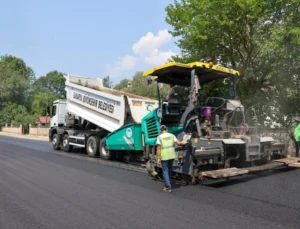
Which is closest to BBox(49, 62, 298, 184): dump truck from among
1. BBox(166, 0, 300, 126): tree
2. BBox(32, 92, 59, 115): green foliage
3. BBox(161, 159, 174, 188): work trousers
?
BBox(161, 159, 174, 188): work trousers

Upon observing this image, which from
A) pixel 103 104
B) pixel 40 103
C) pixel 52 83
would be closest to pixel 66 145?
pixel 103 104

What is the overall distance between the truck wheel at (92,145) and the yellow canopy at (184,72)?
462 cm

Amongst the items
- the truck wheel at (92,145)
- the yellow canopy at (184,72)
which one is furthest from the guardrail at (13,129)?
the yellow canopy at (184,72)

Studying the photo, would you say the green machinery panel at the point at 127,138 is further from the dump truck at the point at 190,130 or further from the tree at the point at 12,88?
the tree at the point at 12,88

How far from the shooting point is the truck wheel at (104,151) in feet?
38.7

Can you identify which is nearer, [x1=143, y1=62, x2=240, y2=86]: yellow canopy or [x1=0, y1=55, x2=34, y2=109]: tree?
[x1=143, y1=62, x2=240, y2=86]: yellow canopy

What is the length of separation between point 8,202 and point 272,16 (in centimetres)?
1371

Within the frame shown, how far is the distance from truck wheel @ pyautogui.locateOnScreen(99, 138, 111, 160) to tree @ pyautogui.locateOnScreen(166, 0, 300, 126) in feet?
21.9

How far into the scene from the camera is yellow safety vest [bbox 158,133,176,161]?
278 inches

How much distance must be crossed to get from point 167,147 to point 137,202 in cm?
153

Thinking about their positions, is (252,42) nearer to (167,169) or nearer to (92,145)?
(92,145)

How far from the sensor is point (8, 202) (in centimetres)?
595

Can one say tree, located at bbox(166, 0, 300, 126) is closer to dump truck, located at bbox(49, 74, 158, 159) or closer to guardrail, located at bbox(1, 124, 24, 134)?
dump truck, located at bbox(49, 74, 158, 159)

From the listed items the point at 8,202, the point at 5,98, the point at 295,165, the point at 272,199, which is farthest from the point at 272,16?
the point at 5,98
